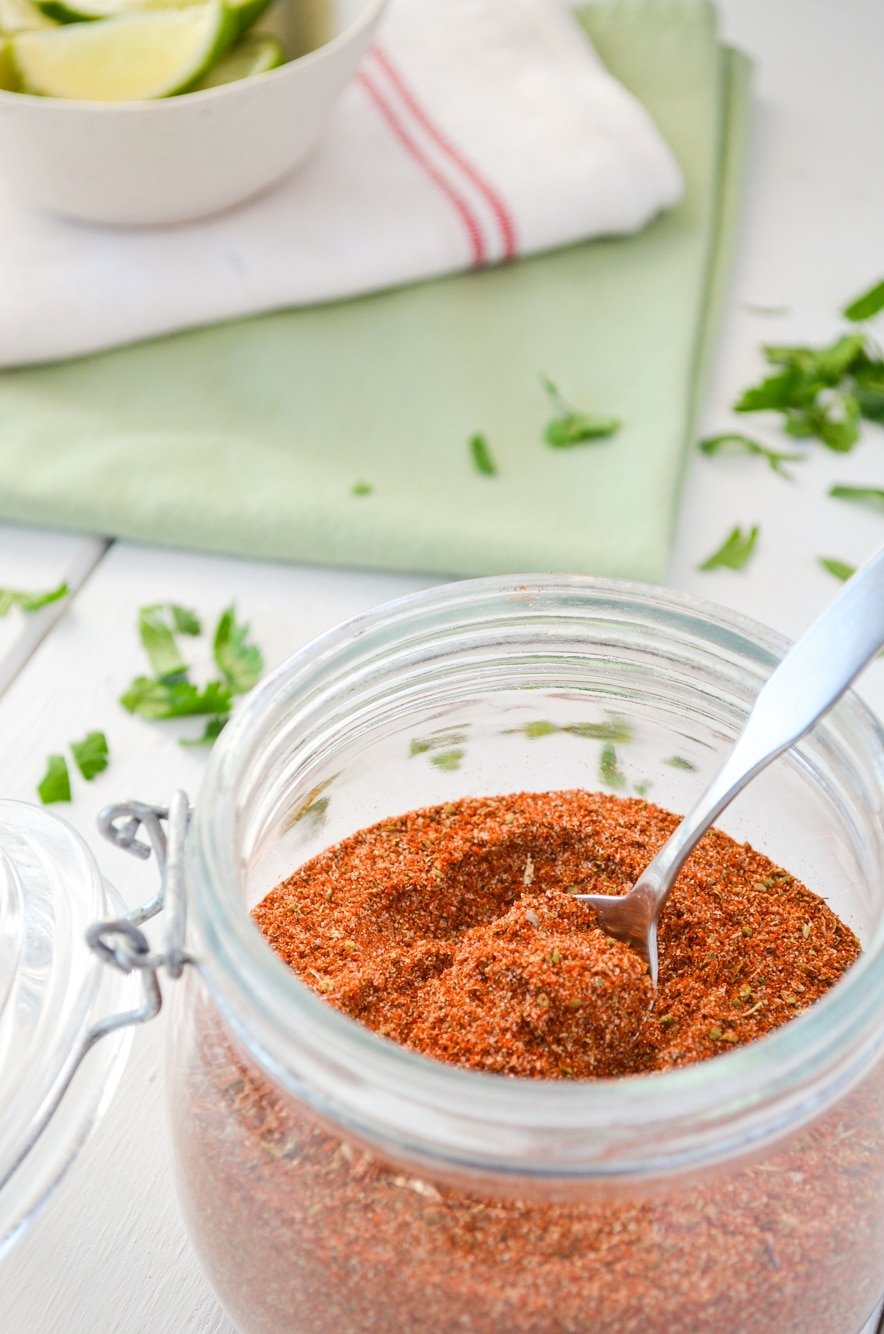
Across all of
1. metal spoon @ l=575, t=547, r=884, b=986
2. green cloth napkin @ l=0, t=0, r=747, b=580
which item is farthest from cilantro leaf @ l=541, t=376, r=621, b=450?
metal spoon @ l=575, t=547, r=884, b=986

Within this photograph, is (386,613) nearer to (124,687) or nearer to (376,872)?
(376,872)

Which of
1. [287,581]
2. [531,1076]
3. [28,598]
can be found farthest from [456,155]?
[531,1076]

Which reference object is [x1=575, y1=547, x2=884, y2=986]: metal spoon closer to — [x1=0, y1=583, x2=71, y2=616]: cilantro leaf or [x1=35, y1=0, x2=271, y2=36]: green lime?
[x1=0, y1=583, x2=71, y2=616]: cilantro leaf

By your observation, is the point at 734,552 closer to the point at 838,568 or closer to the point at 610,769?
the point at 838,568

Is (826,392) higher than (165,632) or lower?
lower

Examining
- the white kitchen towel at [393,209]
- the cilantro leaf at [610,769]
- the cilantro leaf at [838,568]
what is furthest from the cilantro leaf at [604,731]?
the white kitchen towel at [393,209]

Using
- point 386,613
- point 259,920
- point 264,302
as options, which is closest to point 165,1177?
point 259,920
